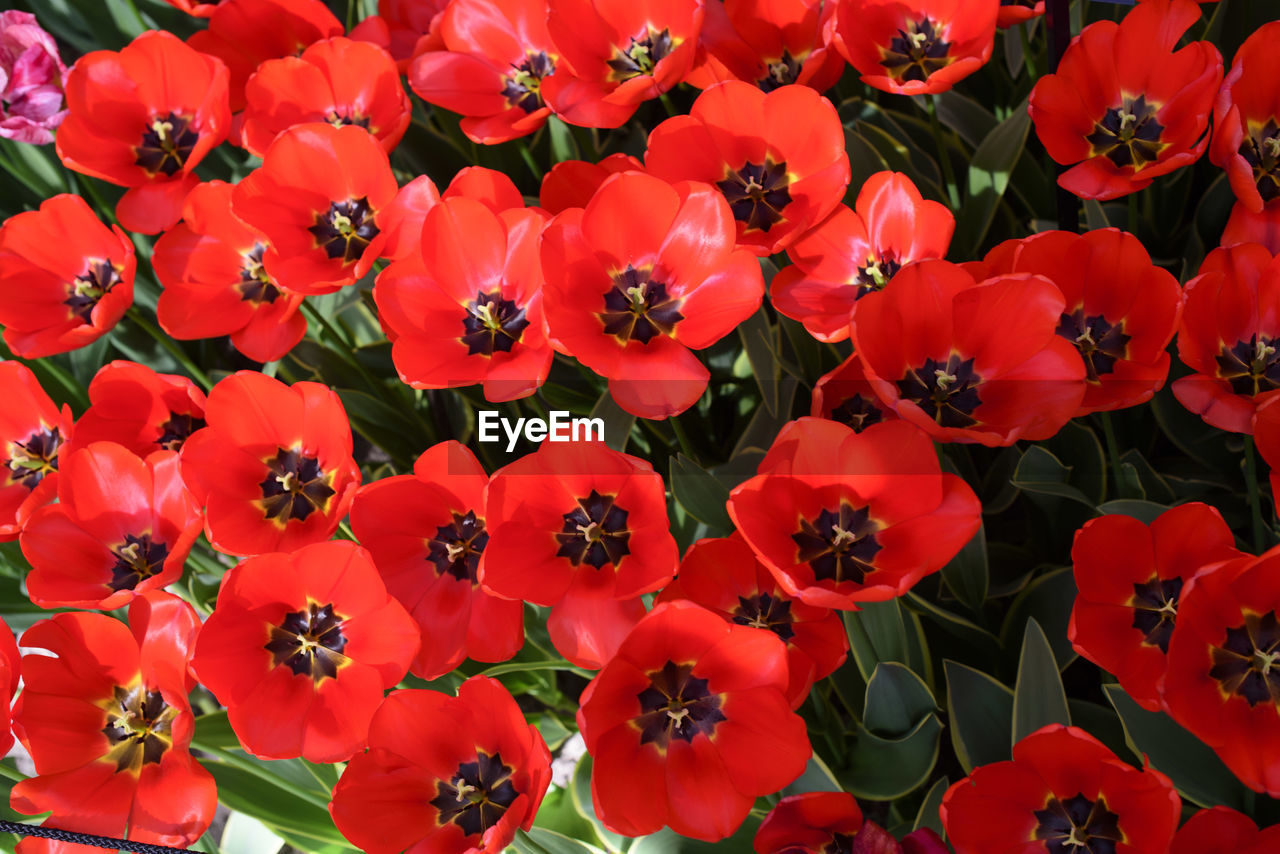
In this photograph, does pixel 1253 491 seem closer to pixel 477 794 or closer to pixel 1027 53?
pixel 1027 53

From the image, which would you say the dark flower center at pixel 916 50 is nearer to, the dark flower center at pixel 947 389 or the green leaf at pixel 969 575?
the dark flower center at pixel 947 389

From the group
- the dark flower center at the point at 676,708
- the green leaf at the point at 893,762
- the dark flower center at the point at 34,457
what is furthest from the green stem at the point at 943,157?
the dark flower center at the point at 34,457

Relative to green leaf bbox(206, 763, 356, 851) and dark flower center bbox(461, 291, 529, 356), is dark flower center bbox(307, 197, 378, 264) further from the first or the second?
green leaf bbox(206, 763, 356, 851)

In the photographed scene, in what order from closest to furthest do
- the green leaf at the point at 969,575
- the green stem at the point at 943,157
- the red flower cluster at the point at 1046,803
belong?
the red flower cluster at the point at 1046,803 → the green leaf at the point at 969,575 → the green stem at the point at 943,157

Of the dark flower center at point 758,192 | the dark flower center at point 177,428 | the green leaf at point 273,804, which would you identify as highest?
the dark flower center at point 758,192

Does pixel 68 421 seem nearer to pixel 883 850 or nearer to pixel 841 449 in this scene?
pixel 841 449

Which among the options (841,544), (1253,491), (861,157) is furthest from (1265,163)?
(841,544)

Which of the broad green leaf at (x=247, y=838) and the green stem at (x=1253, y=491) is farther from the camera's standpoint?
the broad green leaf at (x=247, y=838)
